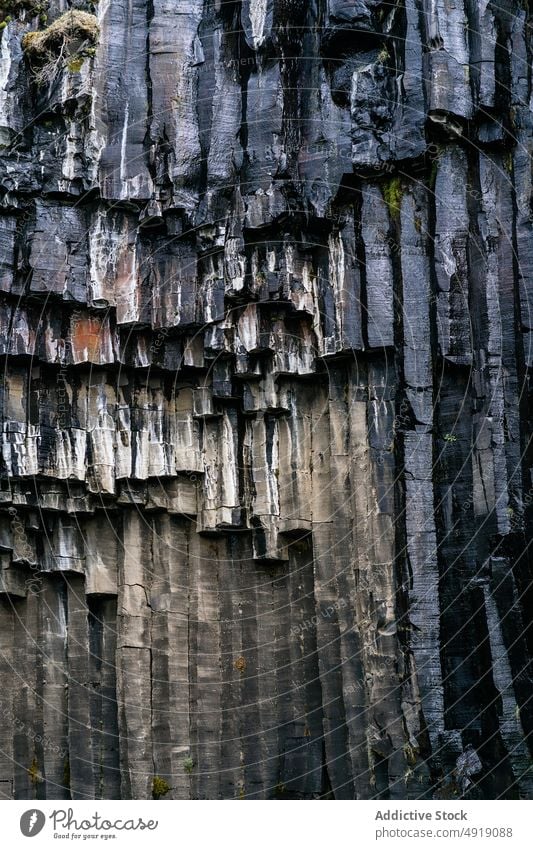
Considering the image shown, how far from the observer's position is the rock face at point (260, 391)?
26.3 meters

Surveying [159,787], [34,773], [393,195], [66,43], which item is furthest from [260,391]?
[34,773]

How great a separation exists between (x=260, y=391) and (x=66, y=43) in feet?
25.2

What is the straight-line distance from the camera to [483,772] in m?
25.1

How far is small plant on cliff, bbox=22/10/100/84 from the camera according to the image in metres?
29.5

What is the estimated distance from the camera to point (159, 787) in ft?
93.2

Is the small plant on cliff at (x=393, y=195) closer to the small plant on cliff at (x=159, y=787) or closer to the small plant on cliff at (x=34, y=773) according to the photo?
the small plant on cliff at (x=159, y=787)

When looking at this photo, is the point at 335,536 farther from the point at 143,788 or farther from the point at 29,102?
the point at 29,102

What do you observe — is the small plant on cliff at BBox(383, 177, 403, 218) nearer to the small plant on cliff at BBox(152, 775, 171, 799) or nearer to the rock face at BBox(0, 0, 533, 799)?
the rock face at BBox(0, 0, 533, 799)

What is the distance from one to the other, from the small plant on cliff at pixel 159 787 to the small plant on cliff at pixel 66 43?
13.3 m

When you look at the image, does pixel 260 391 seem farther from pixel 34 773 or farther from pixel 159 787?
pixel 34 773

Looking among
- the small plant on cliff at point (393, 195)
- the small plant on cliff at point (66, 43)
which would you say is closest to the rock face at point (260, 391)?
the small plant on cliff at point (393, 195)

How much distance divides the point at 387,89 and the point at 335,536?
8.07 metres

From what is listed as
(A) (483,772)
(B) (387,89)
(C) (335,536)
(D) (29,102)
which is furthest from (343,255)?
(A) (483,772)

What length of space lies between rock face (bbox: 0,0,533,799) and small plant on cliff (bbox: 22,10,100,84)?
141 mm
